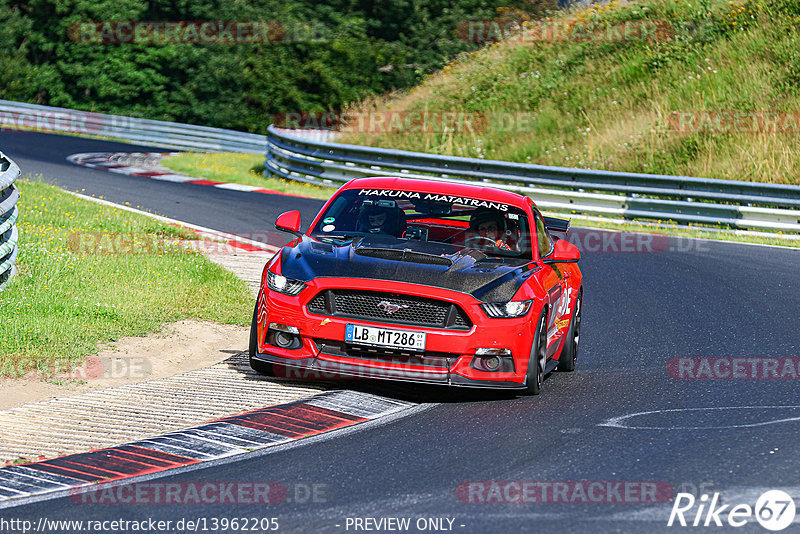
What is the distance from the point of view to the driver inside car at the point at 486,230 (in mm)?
8891

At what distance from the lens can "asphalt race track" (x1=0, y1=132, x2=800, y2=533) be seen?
17.6 ft

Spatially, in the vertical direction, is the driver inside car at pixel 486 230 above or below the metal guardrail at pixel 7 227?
above

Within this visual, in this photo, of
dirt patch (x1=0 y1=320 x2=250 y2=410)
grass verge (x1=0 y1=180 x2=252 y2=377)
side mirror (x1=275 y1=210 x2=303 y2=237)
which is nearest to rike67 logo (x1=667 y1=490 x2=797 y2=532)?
side mirror (x1=275 y1=210 x2=303 y2=237)

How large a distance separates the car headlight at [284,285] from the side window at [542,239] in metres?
2.14

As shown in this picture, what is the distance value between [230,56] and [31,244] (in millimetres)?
36182

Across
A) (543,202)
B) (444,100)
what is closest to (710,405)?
(543,202)

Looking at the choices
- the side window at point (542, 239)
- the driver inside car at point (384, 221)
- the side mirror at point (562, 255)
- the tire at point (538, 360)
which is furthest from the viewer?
the side window at point (542, 239)

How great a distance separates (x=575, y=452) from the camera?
652 cm

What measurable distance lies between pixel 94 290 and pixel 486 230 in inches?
172

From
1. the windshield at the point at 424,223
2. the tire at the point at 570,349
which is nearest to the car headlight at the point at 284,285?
the windshield at the point at 424,223

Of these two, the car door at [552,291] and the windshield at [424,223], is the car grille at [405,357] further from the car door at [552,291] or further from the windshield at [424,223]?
the windshield at [424,223]

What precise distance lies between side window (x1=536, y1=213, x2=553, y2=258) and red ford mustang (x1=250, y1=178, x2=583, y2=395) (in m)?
0.28

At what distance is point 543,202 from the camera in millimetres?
21859

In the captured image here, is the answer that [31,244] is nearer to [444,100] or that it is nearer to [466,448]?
[466,448]
